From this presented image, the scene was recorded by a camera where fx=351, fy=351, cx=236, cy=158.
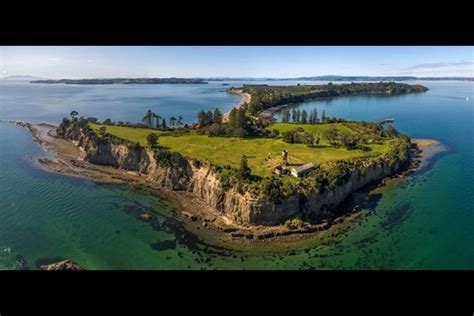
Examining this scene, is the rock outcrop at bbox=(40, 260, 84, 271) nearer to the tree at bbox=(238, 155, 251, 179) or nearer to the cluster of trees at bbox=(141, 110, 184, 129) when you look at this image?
the tree at bbox=(238, 155, 251, 179)

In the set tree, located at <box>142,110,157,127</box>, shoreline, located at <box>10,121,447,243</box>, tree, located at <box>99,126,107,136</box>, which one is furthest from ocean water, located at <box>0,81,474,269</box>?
tree, located at <box>142,110,157,127</box>

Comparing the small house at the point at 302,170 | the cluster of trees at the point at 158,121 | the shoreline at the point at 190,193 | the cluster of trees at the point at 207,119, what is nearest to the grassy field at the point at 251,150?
the small house at the point at 302,170

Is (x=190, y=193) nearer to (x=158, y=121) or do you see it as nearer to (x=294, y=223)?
(x=294, y=223)

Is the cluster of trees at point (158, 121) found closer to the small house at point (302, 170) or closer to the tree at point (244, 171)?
the tree at point (244, 171)
